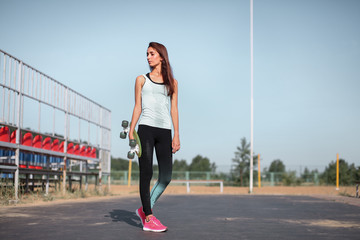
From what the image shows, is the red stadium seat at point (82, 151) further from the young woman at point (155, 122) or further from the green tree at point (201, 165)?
the green tree at point (201, 165)

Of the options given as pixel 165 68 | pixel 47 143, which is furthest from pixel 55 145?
pixel 165 68

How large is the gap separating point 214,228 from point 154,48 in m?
2.06

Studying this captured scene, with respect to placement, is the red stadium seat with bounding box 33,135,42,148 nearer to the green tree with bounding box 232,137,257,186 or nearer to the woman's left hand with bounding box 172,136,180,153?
the woman's left hand with bounding box 172,136,180,153

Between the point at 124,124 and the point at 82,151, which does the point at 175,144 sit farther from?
the point at 82,151

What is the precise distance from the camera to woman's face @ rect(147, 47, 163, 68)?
4.58 m

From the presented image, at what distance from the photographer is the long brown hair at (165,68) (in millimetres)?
4559

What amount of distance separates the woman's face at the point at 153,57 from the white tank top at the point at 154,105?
0.54 ft

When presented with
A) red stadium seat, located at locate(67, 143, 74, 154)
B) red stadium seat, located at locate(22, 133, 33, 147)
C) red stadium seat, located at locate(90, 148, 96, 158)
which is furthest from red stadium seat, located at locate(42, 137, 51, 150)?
red stadium seat, located at locate(90, 148, 96, 158)

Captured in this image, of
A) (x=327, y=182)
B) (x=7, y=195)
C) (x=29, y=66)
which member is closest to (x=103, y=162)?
(x=29, y=66)

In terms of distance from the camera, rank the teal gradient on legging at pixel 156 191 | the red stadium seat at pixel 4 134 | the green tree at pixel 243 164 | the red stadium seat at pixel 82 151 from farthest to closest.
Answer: the green tree at pixel 243 164
the red stadium seat at pixel 82 151
the red stadium seat at pixel 4 134
the teal gradient on legging at pixel 156 191

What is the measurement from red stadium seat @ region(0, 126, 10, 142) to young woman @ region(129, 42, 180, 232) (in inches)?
215

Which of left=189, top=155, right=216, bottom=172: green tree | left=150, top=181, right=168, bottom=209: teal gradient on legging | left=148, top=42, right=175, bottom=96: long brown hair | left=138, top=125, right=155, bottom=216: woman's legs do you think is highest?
left=148, top=42, right=175, bottom=96: long brown hair

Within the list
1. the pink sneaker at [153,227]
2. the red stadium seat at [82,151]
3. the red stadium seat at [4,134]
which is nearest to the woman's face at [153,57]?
the pink sneaker at [153,227]

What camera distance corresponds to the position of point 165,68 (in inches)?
180
